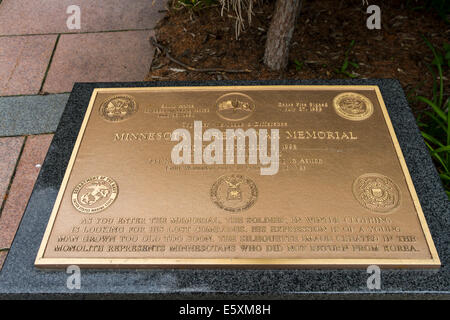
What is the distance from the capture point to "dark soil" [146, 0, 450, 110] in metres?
3.02

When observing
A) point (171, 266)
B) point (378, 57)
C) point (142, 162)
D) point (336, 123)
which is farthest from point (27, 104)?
point (378, 57)

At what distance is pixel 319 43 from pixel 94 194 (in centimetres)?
248

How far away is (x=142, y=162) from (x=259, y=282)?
0.76 m

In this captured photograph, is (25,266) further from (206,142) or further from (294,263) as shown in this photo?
(294,263)

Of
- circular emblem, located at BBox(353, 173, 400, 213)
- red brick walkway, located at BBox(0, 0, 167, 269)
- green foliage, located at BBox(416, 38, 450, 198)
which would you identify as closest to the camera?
circular emblem, located at BBox(353, 173, 400, 213)

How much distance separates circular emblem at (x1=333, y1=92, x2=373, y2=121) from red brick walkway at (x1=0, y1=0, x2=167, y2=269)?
1.76 meters

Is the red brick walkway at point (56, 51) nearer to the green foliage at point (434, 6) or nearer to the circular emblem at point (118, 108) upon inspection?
the circular emblem at point (118, 108)

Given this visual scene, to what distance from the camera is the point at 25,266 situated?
1463 mm

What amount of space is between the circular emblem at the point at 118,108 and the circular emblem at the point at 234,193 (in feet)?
2.12

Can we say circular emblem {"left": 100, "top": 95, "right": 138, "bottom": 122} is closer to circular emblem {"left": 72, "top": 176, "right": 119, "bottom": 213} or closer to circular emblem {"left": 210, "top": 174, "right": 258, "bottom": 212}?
circular emblem {"left": 72, "top": 176, "right": 119, "bottom": 213}

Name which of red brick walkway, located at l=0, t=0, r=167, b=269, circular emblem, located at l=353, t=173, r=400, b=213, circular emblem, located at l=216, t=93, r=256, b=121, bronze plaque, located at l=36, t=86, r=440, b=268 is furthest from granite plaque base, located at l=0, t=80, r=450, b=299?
red brick walkway, located at l=0, t=0, r=167, b=269

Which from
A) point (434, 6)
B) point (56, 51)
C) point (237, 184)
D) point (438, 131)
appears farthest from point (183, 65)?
point (434, 6)

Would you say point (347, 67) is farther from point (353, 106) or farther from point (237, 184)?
point (237, 184)

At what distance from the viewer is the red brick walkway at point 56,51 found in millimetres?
2568
